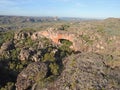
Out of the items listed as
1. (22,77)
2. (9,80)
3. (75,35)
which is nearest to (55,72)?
(22,77)

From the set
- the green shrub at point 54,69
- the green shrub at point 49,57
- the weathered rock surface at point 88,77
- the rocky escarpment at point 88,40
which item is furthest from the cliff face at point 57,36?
the weathered rock surface at point 88,77

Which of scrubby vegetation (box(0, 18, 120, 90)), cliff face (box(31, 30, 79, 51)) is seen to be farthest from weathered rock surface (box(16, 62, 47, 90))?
cliff face (box(31, 30, 79, 51))

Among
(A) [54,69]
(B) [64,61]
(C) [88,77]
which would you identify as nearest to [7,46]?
(B) [64,61]

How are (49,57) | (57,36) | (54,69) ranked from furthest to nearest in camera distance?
(57,36) < (49,57) < (54,69)

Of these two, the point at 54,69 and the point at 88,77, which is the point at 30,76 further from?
the point at 88,77

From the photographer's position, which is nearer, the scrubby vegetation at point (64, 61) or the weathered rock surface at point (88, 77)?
the weathered rock surface at point (88, 77)

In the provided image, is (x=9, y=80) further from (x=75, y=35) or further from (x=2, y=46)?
(x=75, y=35)

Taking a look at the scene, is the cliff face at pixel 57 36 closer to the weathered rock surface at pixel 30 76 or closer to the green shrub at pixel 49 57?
the green shrub at pixel 49 57

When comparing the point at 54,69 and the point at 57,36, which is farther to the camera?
the point at 57,36
